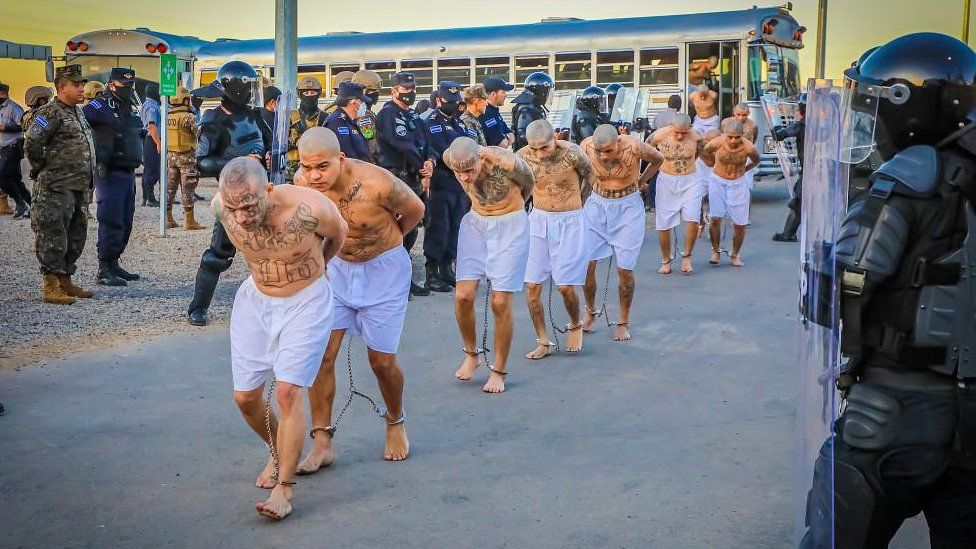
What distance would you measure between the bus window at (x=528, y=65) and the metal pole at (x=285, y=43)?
35.9 feet

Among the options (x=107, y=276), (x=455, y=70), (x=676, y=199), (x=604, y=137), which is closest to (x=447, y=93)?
(x=604, y=137)

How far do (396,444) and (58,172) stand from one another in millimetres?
6054

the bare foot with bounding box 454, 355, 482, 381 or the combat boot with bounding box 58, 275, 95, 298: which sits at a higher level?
the combat boot with bounding box 58, 275, 95, 298

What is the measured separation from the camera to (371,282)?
6.09 metres

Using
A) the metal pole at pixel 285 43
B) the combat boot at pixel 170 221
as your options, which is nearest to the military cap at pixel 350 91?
the metal pole at pixel 285 43

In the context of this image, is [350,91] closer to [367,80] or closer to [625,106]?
[367,80]

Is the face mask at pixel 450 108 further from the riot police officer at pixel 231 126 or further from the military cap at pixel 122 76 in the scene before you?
the military cap at pixel 122 76

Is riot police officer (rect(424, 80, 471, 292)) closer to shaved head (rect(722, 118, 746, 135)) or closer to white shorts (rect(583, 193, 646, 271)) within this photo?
white shorts (rect(583, 193, 646, 271))

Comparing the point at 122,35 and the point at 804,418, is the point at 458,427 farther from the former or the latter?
the point at 122,35

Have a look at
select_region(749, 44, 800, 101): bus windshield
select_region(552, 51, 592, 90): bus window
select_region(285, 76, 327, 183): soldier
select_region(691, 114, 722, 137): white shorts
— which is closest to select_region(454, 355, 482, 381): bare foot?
select_region(285, 76, 327, 183): soldier

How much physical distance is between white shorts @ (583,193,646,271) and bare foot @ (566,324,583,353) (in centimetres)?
115

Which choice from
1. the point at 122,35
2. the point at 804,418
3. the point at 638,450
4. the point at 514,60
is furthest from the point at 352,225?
the point at 122,35

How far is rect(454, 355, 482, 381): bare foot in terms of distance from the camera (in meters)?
7.98

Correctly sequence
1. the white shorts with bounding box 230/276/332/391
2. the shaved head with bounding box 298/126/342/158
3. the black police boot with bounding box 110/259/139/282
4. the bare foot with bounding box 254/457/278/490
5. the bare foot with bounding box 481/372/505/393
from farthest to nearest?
the black police boot with bounding box 110/259/139/282
the bare foot with bounding box 481/372/505/393
the shaved head with bounding box 298/126/342/158
the bare foot with bounding box 254/457/278/490
the white shorts with bounding box 230/276/332/391
